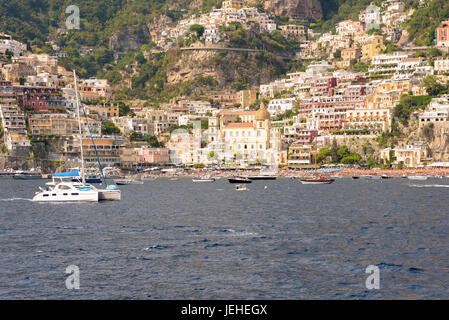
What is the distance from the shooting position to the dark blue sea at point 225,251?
27.0m

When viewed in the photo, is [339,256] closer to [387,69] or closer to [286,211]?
[286,211]

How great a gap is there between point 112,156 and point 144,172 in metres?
9.91

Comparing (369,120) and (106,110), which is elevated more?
(106,110)

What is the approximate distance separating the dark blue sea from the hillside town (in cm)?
8999

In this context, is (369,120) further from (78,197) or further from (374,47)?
(78,197)

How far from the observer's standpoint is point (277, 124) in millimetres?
184250

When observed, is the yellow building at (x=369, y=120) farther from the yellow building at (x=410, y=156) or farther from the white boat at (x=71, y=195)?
the white boat at (x=71, y=195)

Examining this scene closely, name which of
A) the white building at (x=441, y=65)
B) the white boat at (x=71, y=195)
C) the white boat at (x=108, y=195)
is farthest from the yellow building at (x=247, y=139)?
the white boat at (x=71, y=195)

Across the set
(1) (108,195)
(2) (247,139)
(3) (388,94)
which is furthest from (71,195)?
(3) (388,94)

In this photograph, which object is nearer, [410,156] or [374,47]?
[410,156]

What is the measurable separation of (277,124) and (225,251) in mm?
148984

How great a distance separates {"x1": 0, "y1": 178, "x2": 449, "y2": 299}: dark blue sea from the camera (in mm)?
27000

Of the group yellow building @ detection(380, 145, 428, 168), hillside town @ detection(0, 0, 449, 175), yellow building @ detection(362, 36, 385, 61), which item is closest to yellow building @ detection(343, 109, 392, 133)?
hillside town @ detection(0, 0, 449, 175)
